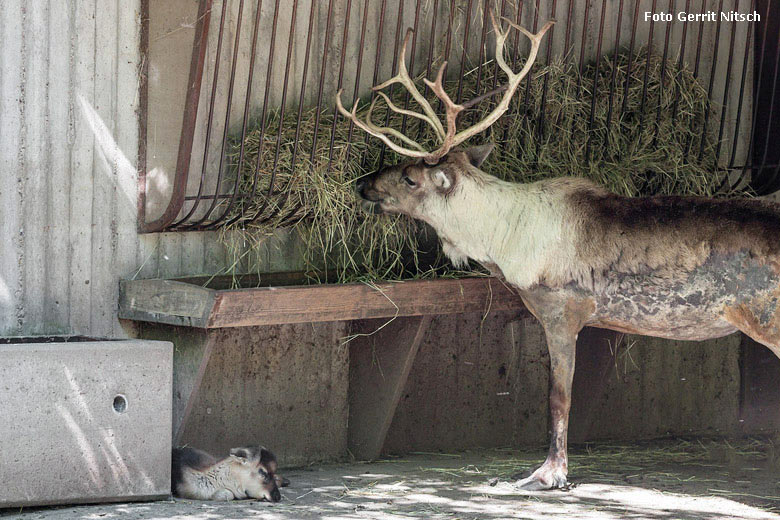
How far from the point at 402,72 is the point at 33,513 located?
282 cm

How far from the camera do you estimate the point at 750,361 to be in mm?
8414

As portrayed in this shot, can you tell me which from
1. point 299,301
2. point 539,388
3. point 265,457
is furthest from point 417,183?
point 539,388

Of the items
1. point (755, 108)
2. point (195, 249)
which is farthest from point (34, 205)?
point (755, 108)

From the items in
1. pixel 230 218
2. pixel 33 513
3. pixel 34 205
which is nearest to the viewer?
pixel 33 513

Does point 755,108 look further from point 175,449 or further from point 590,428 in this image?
point 175,449

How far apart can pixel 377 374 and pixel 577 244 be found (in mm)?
1560

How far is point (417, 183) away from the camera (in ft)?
21.6

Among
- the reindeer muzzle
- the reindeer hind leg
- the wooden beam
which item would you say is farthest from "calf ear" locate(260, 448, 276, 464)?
the reindeer hind leg

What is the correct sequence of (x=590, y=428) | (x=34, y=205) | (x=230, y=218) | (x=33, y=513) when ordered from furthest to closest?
(x=590, y=428) → (x=230, y=218) → (x=34, y=205) → (x=33, y=513)

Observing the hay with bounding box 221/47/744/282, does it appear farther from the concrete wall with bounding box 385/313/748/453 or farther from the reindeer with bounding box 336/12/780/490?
the concrete wall with bounding box 385/313/748/453

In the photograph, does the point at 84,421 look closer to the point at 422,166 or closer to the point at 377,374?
the point at 377,374

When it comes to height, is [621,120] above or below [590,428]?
above

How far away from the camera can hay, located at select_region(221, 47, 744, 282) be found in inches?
262

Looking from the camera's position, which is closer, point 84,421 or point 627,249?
point 84,421
